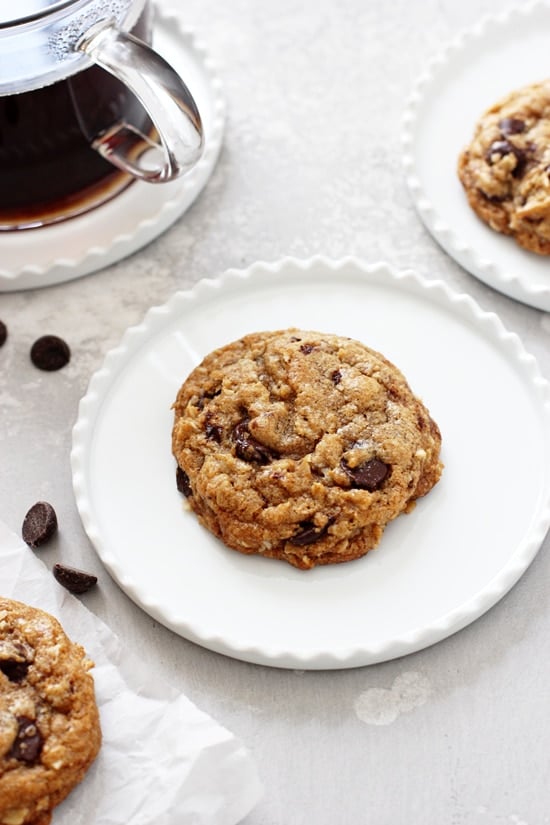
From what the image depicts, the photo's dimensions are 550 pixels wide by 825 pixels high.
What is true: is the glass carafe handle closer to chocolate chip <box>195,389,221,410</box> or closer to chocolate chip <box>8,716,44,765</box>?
chocolate chip <box>195,389,221,410</box>

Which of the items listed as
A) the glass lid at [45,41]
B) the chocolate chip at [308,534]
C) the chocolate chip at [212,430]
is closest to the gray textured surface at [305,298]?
the chocolate chip at [308,534]

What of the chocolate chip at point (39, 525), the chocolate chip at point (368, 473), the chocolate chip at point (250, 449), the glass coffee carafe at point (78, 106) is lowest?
the chocolate chip at point (39, 525)

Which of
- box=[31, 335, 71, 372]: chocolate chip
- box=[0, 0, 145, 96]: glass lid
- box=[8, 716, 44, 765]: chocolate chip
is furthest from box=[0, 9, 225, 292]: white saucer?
box=[8, 716, 44, 765]: chocolate chip

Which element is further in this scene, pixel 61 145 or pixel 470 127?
pixel 470 127

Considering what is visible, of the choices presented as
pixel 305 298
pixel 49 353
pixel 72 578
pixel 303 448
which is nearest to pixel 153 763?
pixel 72 578

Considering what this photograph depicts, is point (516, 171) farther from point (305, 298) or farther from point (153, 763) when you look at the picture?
point (153, 763)

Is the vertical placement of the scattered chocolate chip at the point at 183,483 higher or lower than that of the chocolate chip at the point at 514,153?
lower

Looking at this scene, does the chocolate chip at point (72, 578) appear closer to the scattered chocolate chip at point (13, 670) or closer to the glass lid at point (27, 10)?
the scattered chocolate chip at point (13, 670)
